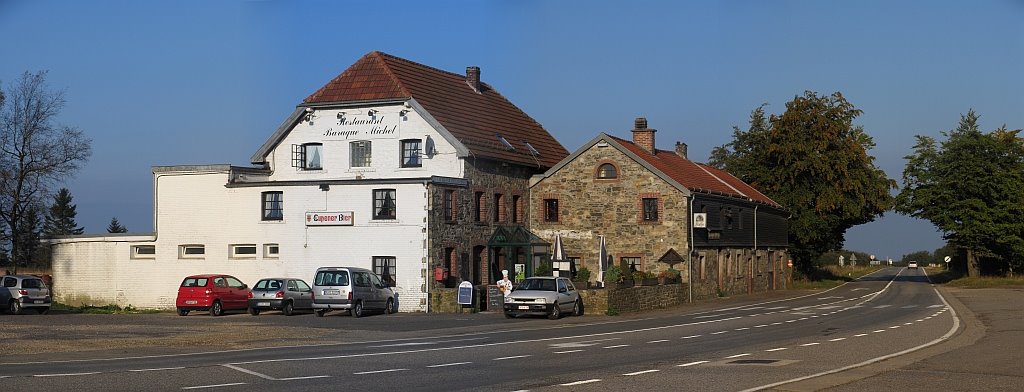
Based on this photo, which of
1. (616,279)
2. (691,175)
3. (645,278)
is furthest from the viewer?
(691,175)

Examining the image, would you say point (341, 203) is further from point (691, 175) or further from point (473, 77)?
point (691, 175)

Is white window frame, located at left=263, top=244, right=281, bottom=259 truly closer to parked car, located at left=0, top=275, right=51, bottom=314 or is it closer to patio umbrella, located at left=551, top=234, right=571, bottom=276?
parked car, located at left=0, top=275, right=51, bottom=314

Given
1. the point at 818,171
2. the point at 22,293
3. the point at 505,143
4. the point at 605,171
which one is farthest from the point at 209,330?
the point at 818,171

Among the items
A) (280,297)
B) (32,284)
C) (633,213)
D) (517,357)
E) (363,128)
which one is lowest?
(517,357)

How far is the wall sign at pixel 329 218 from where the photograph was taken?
152 ft

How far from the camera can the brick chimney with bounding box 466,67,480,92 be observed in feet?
194

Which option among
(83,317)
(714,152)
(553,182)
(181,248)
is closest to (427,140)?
(553,182)

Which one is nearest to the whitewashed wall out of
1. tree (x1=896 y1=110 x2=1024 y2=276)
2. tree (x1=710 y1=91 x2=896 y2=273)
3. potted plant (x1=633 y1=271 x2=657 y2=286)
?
potted plant (x1=633 y1=271 x2=657 y2=286)

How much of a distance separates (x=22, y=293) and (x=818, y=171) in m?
48.5

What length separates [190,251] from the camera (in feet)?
164

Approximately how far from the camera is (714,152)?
4560 inches

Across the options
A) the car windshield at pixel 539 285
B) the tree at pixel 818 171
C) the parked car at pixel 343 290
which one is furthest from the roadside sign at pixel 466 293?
the tree at pixel 818 171

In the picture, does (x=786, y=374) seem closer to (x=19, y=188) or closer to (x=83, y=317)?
(x=83, y=317)

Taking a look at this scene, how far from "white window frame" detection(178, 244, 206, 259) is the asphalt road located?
1355cm
